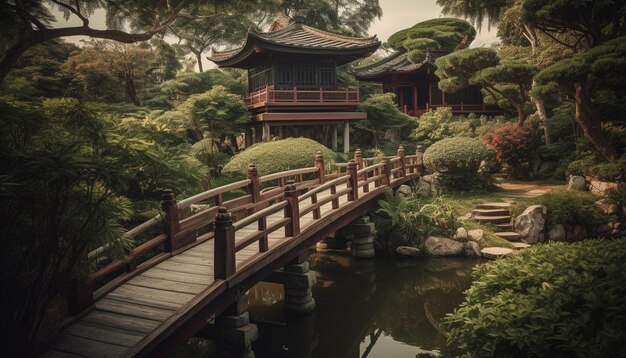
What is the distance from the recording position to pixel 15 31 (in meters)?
6.55

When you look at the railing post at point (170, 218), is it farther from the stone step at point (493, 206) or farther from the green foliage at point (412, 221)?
the stone step at point (493, 206)

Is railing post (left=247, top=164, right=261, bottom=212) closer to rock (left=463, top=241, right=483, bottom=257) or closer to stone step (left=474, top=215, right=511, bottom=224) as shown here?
rock (left=463, top=241, right=483, bottom=257)

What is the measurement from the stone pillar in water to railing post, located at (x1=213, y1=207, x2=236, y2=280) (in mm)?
6101

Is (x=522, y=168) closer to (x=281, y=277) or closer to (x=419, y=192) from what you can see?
(x=419, y=192)

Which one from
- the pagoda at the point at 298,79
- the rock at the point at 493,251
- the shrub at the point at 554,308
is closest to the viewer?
the shrub at the point at 554,308

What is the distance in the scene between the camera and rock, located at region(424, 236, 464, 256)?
431 inches

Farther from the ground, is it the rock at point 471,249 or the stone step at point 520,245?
the stone step at point 520,245

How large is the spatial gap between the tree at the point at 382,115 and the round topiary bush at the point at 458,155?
23.8ft

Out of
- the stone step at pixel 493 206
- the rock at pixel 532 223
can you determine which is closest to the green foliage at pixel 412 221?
the stone step at pixel 493 206

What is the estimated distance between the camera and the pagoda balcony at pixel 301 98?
18484 mm

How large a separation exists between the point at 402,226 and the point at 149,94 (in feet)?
61.0

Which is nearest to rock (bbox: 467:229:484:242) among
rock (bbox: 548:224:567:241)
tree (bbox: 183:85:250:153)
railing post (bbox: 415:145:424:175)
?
rock (bbox: 548:224:567:241)

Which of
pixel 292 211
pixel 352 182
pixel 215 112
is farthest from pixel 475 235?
pixel 215 112

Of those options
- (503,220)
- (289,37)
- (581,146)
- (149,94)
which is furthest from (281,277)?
(149,94)
